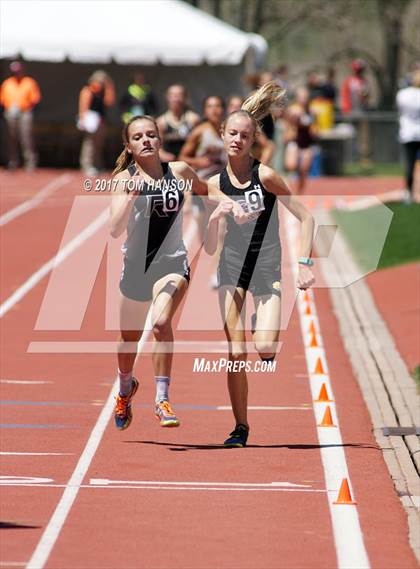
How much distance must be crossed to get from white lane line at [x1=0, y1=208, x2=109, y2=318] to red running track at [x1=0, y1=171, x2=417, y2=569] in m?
2.68

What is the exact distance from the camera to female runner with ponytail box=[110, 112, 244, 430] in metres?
11.1

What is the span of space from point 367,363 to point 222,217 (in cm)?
609

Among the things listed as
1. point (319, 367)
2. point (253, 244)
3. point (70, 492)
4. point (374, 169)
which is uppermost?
point (374, 169)

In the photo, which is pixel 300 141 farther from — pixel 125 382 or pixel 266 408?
pixel 125 382

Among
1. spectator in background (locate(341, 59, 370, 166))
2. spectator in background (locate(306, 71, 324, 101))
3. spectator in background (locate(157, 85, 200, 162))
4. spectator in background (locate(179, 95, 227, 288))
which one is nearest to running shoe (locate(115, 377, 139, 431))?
spectator in background (locate(179, 95, 227, 288))

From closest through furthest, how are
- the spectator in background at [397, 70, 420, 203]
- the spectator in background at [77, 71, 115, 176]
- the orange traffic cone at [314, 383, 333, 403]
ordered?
1. the orange traffic cone at [314, 383, 333, 403]
2. the spectator in background at [397, 70, 420, 203]
3. the spectator in background at [77, 71, 115, 176]

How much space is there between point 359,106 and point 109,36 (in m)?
8.68

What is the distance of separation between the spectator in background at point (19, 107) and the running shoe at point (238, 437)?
2671cm

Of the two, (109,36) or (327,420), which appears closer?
(327,420)

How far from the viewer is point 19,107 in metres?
38.8

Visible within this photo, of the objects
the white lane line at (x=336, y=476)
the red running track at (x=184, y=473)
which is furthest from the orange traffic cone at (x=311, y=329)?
the red running track at (x=184, y=473)

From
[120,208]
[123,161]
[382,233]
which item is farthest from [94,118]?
[120,208]

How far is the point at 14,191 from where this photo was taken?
35.4m

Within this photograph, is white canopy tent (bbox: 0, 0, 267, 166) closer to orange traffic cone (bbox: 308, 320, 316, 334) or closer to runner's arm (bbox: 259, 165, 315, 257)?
orange traffic cone (bbox: 308, 320, 316, 334)
